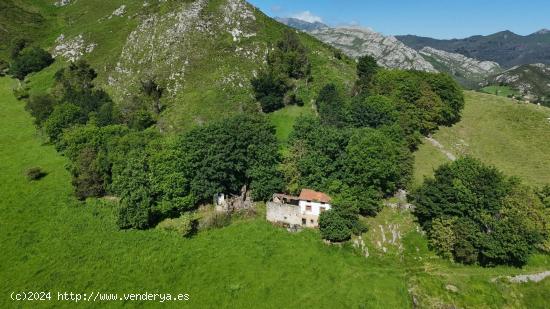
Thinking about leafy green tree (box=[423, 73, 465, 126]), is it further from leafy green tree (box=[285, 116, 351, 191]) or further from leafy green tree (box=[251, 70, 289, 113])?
leafy green tree (box=[251, 70, 289, 113])

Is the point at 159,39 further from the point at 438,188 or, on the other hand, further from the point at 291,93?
the point at 438,188

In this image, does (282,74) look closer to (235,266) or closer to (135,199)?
(135,199)

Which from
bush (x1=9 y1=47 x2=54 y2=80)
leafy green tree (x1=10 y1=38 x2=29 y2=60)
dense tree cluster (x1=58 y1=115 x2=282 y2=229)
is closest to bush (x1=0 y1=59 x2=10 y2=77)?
leafy green tree (x1=10 y1=38 x2=29 y2=60)

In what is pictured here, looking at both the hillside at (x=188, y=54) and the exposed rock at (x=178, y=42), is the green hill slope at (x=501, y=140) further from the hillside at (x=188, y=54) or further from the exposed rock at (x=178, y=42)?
the exposed rock at (x=178, y=42)

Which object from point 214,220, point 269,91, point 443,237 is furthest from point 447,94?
point 214,220

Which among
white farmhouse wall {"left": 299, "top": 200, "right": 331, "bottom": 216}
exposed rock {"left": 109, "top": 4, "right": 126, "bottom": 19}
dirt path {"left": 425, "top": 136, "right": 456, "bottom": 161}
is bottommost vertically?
white farmhouse wall {"left": 299, "top": 200, "right": 331, "bottom": 216}
